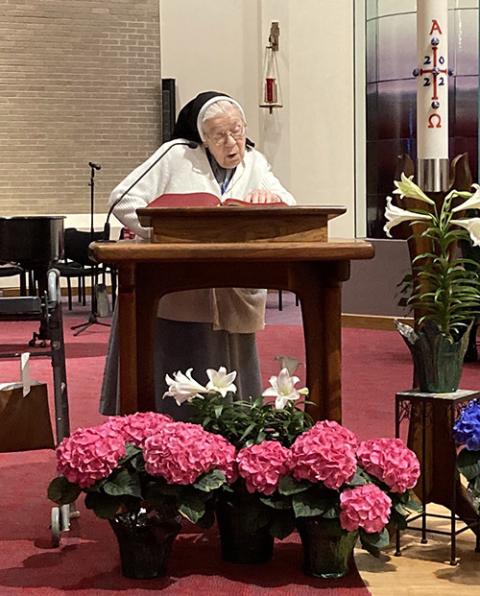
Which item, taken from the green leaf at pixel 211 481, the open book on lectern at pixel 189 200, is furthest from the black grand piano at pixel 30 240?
the green leaf at pixel 211 481

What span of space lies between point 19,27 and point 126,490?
10533 millimetres

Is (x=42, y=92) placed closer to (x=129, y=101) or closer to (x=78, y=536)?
(x=129, y=101)

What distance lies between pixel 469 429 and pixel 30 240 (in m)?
5.20

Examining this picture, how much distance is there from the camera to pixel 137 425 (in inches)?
131

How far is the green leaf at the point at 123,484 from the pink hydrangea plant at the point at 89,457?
3 centimetres

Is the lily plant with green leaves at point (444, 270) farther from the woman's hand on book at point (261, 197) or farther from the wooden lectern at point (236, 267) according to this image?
the woman's hand on book at point (261, 197)

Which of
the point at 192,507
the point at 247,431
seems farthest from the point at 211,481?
the point at 247,431

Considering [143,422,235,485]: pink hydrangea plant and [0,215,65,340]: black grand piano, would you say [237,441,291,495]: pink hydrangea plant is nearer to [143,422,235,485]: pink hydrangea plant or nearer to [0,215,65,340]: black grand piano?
[143,422,235,485]: pink hydrangea plant

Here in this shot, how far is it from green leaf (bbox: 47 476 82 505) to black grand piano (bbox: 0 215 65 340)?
4.71 metres

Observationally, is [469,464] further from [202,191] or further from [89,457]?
[202,191]

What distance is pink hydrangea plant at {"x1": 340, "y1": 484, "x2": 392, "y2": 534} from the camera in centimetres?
311

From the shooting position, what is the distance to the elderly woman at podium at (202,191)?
153 inches

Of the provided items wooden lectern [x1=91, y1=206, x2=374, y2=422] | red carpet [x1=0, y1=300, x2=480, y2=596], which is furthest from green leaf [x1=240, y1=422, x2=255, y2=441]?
red carpet [x1=0, y1=300, x2=480, y2=596]

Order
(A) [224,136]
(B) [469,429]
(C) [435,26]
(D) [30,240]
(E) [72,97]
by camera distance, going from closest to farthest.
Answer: (B) [469,429] < (C) [435,26] < (A) [224,136] < (D) [30,240] < (E) [72,97]
